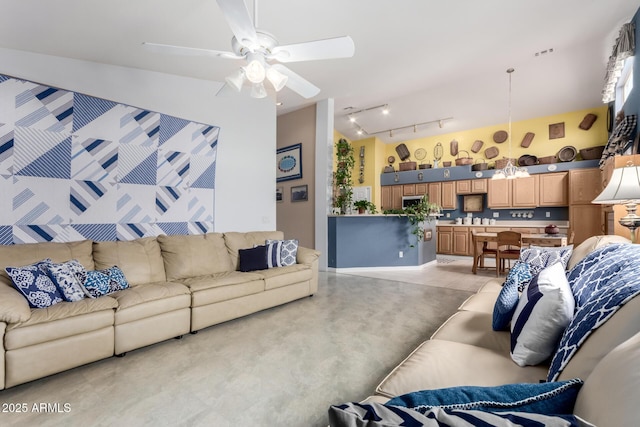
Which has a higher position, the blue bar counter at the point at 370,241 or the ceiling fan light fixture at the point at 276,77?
the ceiling fan light fixture at the point at 276,77

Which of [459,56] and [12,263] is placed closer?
[12,263]

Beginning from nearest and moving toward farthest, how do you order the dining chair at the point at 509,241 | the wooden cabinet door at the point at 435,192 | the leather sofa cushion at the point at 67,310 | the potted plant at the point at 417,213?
the leather sofa cushion at the point at 67,310 < the dining chair at the point at 509,241 < the potted plant at the point at 417,213 < the wooden cabinet door at the point at 435,192

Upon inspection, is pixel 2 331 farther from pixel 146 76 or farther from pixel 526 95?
pixel 526 95

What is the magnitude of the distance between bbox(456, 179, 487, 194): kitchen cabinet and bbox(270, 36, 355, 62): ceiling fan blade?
6108 millimetres

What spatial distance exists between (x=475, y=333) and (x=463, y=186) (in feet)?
21.1

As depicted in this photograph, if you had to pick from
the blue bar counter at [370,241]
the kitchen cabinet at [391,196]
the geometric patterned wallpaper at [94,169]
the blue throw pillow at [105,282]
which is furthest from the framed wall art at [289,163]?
the blue throw pillow at [105,282]

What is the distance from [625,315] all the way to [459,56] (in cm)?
419

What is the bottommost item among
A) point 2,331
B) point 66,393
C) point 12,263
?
point 66,393

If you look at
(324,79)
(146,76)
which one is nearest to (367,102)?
(324,79)

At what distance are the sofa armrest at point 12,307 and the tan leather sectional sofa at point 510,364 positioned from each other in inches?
86.8

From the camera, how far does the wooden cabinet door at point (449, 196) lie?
7.49 m

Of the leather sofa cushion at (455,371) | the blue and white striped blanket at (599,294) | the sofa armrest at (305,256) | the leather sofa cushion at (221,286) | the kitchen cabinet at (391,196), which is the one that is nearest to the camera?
the blue and white striped blanket at (599,294)

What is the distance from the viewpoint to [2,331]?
1.77 metres

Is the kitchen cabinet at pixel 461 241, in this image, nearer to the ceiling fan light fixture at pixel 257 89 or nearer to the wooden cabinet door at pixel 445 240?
the wooden cabinet door at pixel 445 240
